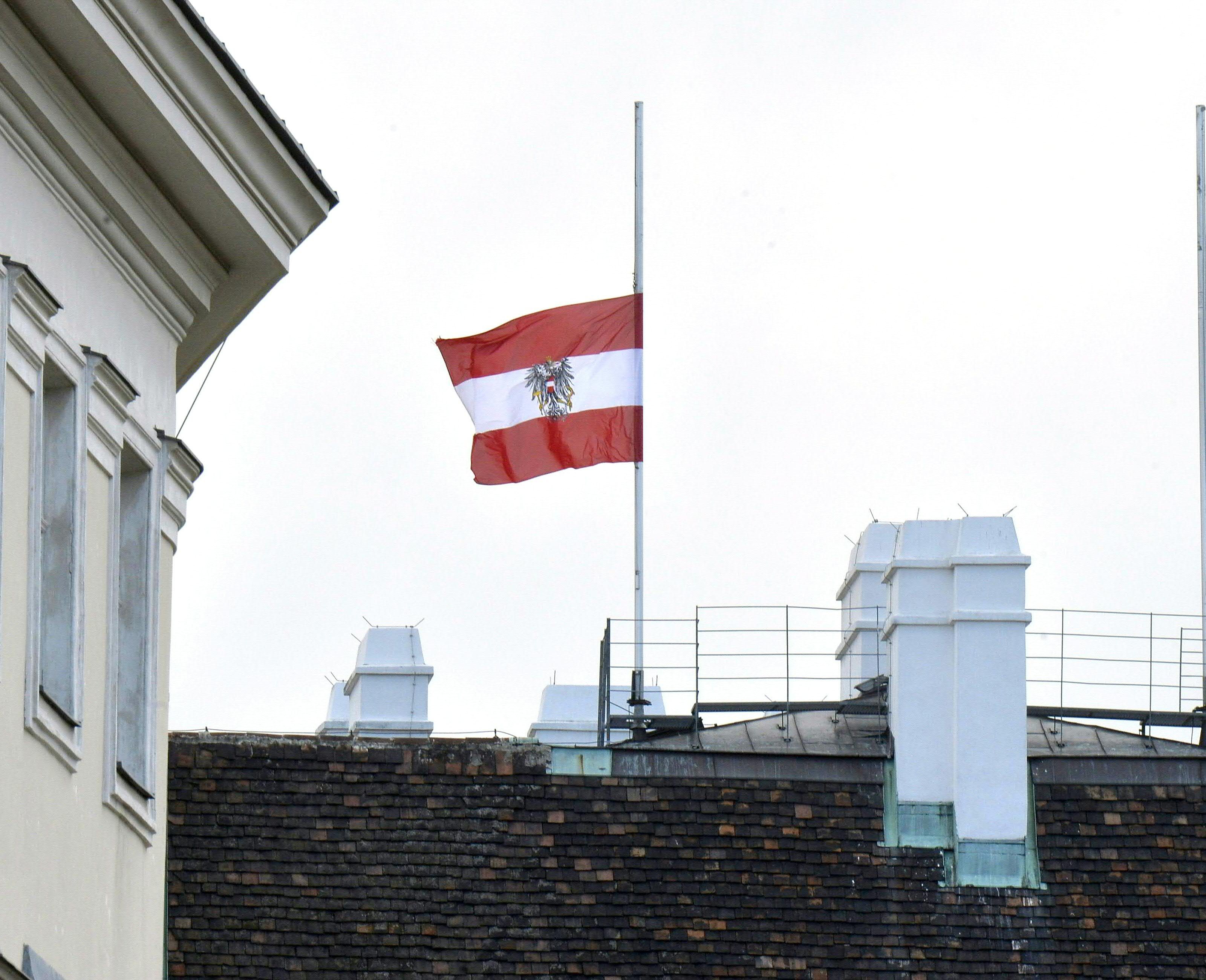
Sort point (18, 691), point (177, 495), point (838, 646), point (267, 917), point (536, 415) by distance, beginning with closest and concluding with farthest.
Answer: point (18, 691)
point (177, 495)
point (267, 917)
point (536, 415)
point (838, 646)

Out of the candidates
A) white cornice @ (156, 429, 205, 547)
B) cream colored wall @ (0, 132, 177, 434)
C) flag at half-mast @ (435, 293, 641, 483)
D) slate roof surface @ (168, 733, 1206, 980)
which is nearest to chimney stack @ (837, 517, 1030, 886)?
slate roof surface @ (168, 733, 1206, 980)

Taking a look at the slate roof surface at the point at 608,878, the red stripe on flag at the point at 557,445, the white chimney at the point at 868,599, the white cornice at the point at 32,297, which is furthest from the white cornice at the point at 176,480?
the white chimney at the point at 868,599

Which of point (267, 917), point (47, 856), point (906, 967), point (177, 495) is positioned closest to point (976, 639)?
point (906, 967)

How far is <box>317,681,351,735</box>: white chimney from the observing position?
2462cm

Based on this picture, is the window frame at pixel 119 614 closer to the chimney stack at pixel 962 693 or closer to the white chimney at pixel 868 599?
the chimney stack at pixel 962 693

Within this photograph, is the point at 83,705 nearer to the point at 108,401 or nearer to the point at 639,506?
the point at 108,401

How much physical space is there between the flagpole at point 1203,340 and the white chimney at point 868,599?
2.82m

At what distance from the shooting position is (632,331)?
893 inches

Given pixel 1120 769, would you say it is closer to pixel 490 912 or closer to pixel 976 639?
pixel 976 639

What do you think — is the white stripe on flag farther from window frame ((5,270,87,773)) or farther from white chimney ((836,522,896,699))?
window frame ((5,270,87,773))

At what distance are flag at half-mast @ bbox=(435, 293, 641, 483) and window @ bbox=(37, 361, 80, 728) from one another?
36.4 ft

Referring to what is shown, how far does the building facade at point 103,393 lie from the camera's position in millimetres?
10500

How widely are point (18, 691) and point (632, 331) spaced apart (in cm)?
1280

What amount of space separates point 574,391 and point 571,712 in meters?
4.40
